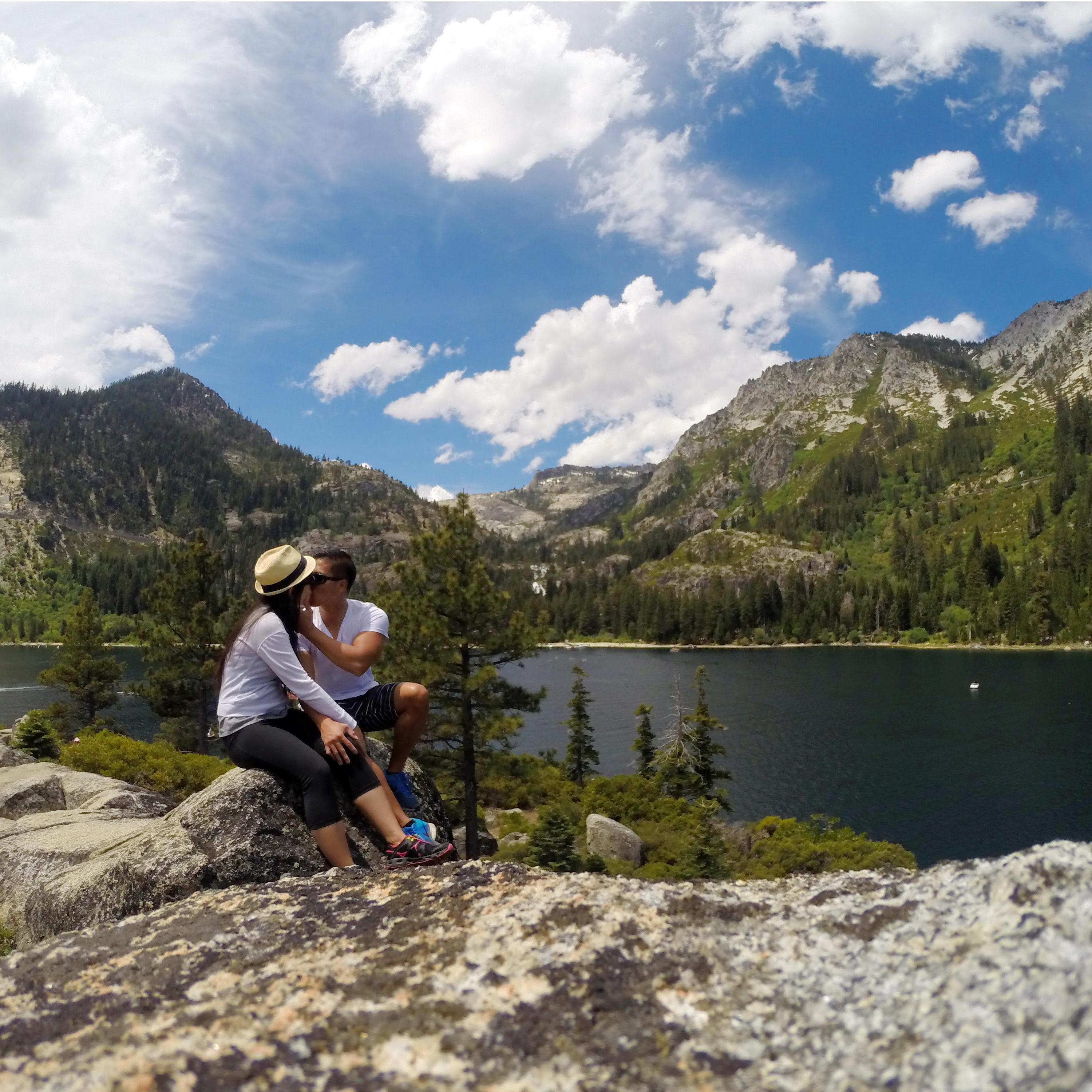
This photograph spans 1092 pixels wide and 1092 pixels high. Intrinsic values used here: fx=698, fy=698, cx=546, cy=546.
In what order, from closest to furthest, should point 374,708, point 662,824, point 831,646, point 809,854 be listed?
point 374,708 < point 809,854 < point 662,824 < point 831,646

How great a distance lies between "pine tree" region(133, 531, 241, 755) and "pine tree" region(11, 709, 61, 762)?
4914mm

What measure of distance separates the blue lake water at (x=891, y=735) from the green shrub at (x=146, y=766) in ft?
108

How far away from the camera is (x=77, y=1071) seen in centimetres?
292

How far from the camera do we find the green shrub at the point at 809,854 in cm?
2892

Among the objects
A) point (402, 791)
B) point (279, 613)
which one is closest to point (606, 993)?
point (279, 613)

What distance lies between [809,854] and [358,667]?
95.3ft

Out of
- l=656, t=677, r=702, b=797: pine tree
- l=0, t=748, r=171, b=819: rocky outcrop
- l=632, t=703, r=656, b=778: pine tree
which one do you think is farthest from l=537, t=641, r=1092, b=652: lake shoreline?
l=0, t=748, r=171, b=819: rocky outcrop

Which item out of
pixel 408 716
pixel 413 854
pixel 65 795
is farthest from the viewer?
pixel 65 795

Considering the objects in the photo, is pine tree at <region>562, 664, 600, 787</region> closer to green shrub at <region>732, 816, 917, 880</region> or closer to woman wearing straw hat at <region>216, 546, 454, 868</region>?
green shrub at <region>732, 816, 917, 880</region>

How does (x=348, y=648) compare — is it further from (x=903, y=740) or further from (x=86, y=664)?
(x=903, y=740)

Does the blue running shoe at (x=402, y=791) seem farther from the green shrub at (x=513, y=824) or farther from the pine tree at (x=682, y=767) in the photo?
the pine tree at (x=682, y=767)

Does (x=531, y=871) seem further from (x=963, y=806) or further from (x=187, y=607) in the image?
(x=963, y=806)

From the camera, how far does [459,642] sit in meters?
24.4

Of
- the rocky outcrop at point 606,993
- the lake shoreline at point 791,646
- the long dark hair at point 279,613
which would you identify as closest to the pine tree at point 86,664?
the long dark hair at point 279,613
